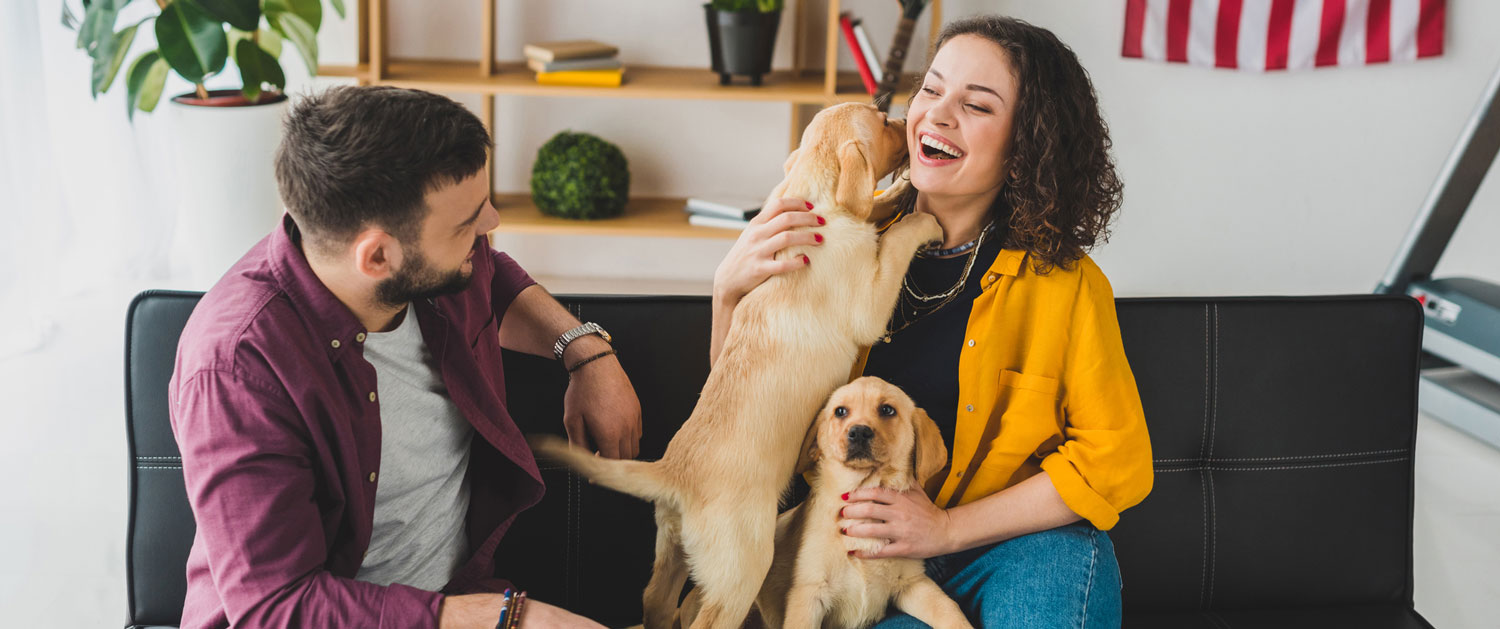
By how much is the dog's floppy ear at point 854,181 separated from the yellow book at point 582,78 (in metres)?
2.02

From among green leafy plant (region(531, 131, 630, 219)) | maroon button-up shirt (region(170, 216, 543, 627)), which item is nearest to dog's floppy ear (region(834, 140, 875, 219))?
maroon button-up shirt (region(170, 216, 543, 627))

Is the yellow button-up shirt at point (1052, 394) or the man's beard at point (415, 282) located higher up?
the man's beard at point (415, 282)

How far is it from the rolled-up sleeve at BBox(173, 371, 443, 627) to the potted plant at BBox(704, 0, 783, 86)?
2519 millimetres

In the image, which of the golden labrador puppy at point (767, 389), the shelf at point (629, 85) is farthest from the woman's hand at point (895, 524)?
the shelf at point (629, 85)

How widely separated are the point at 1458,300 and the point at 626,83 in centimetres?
267

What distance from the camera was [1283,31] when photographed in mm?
3719

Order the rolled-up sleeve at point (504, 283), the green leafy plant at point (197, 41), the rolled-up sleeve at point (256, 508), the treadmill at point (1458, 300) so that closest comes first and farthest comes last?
the rolled-up sleeve at point (256, 508), the rolled-up sleeve at point (504, 283), the green leafy plant at point (197, 41), the treadmill at point (1458, 300)

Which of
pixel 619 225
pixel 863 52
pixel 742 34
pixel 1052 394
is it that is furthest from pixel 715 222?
pixel 1052 394

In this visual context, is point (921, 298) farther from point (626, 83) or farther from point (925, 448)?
point (626, 83)

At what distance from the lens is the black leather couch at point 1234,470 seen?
161cm

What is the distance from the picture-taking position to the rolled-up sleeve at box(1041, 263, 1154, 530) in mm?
1388

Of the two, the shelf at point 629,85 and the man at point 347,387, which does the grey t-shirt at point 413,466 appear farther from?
the shelf at point 629,85

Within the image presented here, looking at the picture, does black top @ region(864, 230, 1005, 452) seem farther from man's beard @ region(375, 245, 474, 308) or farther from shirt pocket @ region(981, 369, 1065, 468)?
man's beard @ region(375, 245, 474, 308)

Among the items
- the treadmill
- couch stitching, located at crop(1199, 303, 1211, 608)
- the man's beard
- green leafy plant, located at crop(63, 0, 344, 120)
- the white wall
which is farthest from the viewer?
the white wall
